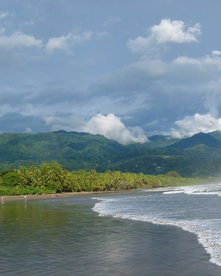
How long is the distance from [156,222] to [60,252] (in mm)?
19587

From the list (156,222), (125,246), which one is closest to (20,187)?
(156,222)

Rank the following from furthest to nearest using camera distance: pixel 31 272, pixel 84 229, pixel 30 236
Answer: pixel 84 229 → pixel 30 236 → pixel 31 272

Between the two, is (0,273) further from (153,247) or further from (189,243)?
(189,243)

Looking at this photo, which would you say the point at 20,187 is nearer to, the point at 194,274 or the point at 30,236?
the point at 30,236

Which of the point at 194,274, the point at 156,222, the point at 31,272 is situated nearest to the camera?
the point at 194,274

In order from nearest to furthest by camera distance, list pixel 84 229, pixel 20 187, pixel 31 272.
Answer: pixel 31 272 → pixel 84 229 → pixel 20 187

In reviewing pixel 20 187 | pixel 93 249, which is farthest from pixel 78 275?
pixel 20 187

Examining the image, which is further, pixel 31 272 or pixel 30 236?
pixel 30 236

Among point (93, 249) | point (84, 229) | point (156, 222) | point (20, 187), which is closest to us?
point (93, 249)

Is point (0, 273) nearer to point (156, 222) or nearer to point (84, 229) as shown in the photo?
point (84, 229)

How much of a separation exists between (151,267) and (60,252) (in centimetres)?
751

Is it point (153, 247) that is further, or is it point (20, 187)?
point (20, 187)

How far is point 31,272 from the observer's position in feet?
74.4

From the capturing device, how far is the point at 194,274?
69.4ft
